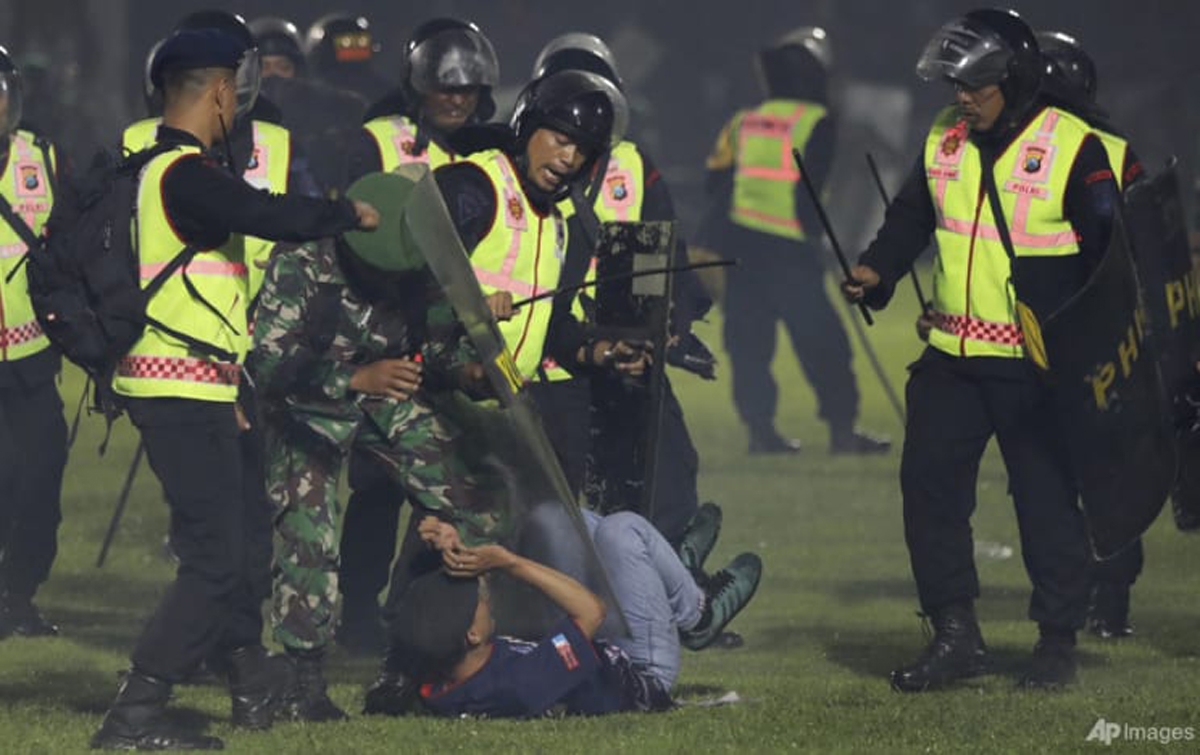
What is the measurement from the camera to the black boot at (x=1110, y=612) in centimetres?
1073

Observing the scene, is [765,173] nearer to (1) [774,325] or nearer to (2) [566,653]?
(1) [774,325]

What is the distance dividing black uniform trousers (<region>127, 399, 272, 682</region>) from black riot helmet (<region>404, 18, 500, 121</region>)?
299cm

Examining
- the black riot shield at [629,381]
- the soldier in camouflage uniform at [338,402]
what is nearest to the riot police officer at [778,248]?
the black riot shield at [629,381]

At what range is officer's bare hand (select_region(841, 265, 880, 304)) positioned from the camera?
941 cm

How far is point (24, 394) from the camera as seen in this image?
11.2 meters

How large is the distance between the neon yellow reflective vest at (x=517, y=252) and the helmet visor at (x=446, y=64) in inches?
77.8

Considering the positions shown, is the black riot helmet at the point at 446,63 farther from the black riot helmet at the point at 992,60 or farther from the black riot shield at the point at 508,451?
the black riot shield at the point at 508,451

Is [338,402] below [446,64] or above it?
below

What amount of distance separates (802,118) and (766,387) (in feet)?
5.18

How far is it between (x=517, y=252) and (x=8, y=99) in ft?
8.87

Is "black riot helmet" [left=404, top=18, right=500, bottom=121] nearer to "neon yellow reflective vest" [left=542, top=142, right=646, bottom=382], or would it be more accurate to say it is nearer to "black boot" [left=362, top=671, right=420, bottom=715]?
"neon yellow reflective vest" [left=542, top=142, right=646, bottom=382]

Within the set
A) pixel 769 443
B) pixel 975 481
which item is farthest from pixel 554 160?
pixel 769 443

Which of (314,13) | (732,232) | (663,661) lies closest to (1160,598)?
(663,661)

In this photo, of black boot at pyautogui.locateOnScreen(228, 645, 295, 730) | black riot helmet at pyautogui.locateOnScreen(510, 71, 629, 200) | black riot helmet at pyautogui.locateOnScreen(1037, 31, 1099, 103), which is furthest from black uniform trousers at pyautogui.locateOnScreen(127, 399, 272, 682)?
black riot helmet at pyautogui.locateOnScreen(1037, 31, 1099, 103)
